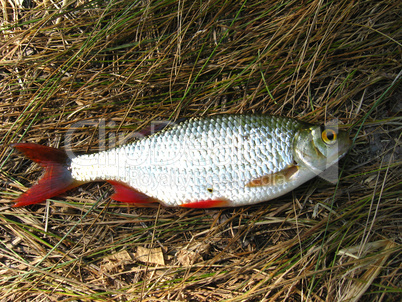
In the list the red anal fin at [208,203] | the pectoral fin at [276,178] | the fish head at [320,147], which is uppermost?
the fish head at [320,147]

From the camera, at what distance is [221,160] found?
6.82ft

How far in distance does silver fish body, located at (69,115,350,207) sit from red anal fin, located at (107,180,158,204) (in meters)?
0.07

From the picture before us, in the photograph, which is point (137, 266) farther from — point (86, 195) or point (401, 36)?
point (401, 36)

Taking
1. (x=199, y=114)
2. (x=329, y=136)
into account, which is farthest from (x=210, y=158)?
(x=329, y=136)

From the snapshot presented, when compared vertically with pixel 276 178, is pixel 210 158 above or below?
above

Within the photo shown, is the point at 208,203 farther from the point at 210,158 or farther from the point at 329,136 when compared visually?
the point at 329,136

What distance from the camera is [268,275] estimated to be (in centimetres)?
206

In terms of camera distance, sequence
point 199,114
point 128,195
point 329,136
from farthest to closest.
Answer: point 199,114 → point 128,195 → point 329,136

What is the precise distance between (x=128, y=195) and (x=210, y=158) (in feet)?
2.66

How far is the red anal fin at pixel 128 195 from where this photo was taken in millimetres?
2219

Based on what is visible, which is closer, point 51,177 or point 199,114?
point 51,177

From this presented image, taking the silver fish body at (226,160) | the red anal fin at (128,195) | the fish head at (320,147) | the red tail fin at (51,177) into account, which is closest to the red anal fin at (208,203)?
the silver fish body at (226,160)

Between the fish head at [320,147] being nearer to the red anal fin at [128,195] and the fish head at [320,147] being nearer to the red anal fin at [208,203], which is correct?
the red anal fin at [208,203]

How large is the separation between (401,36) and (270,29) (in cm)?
117
